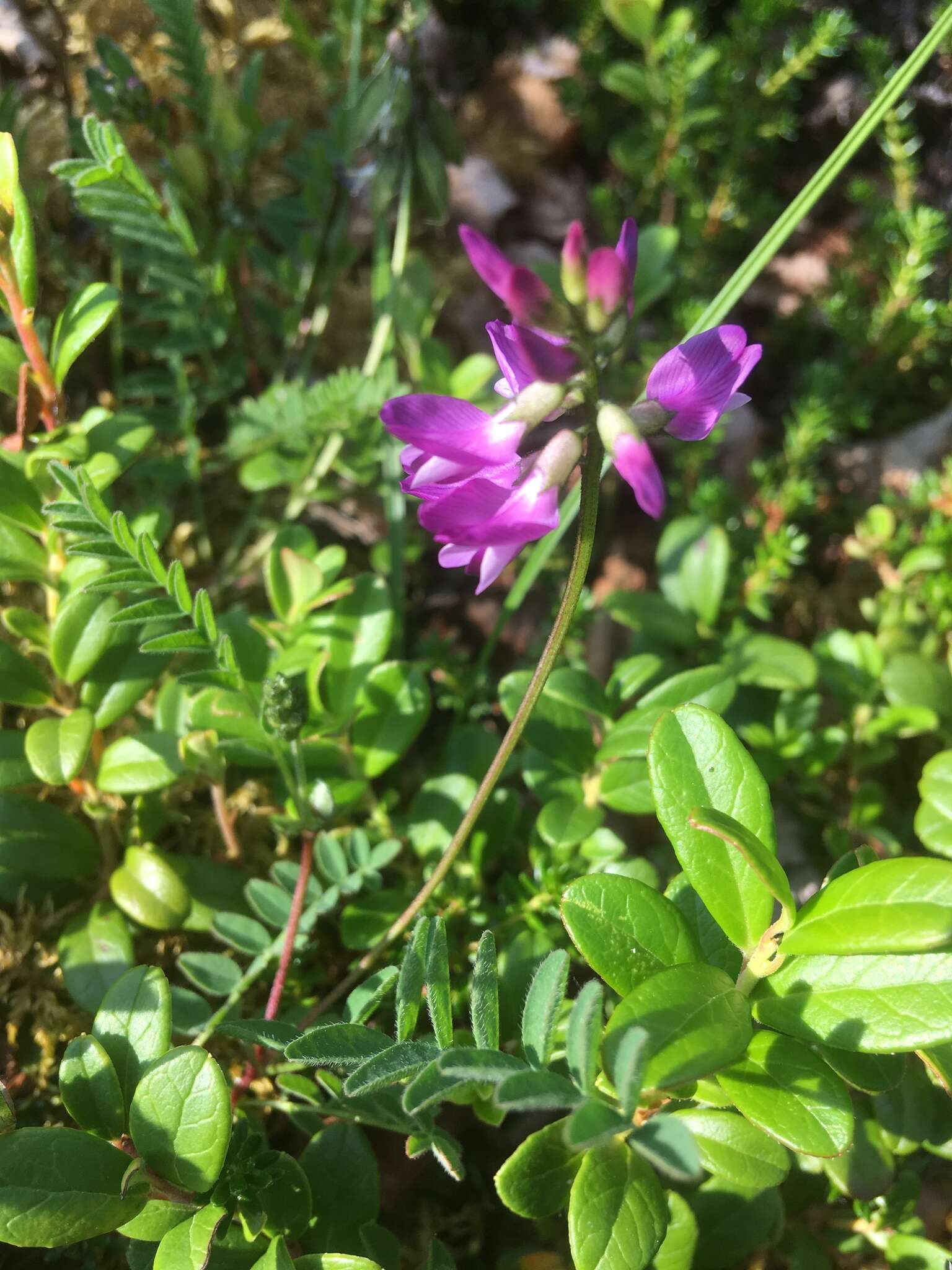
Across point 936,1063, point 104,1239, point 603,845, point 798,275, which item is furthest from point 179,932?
point 798,275

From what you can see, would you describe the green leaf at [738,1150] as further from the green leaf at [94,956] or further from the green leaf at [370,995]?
the green leaf at [94,956]

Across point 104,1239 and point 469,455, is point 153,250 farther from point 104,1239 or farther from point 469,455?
point 104,1239

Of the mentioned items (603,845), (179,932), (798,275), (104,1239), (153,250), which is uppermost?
(153,250)

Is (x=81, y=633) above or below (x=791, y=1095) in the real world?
above

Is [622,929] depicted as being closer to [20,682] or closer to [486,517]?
[486,517]

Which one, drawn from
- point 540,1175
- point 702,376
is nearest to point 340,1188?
point 540,1175

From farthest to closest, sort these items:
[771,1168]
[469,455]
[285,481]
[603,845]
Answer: [285,481], [603,845], [771,1168], [469,455]

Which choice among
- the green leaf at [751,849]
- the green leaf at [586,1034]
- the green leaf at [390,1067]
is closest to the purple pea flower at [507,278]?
the green leaf at [751,849]
